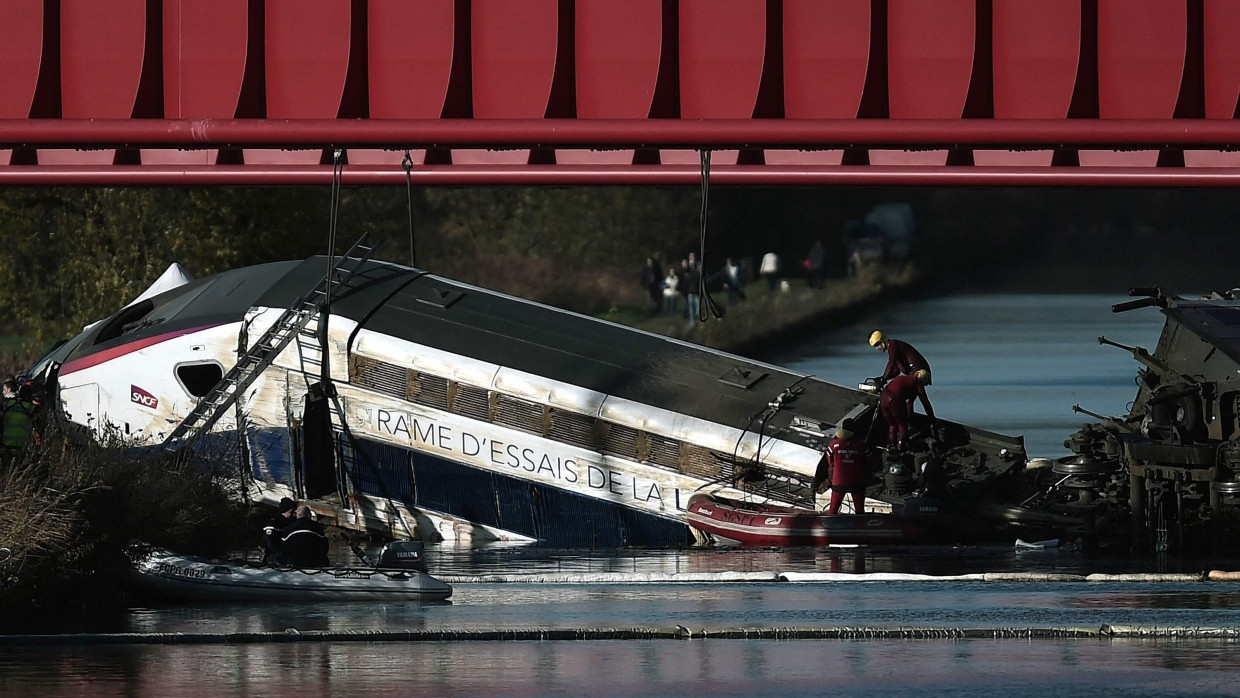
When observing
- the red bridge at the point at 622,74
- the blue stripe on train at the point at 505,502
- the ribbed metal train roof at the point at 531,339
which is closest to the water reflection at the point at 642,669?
the red bridge at the point at 622,74

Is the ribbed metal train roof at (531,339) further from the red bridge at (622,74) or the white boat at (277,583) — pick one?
the red bridge at (622,74)

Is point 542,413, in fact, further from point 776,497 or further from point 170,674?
point 170,674

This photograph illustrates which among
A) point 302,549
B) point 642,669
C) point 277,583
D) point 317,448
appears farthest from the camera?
point 317,448

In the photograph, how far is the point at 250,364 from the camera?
2797 cm

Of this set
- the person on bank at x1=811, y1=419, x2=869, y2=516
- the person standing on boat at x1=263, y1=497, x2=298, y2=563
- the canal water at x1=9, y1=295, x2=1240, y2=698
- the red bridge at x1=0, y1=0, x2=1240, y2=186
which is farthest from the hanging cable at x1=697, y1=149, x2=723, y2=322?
the person on bank at x1=811, y1=419, x2=869, y2=516

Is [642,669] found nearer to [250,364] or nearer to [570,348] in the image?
[570,348]

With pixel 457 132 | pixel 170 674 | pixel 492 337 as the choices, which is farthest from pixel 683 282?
pixel 170 674

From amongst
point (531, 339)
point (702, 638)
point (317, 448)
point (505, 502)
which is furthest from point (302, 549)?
point (531, 339)

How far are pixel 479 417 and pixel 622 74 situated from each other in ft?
36.5

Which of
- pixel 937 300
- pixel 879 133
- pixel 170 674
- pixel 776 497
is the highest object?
pixel 937 300

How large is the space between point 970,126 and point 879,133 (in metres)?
0.78

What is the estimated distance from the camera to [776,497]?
26.9 metres

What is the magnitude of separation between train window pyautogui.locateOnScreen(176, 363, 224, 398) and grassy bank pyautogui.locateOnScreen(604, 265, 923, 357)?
25.7m

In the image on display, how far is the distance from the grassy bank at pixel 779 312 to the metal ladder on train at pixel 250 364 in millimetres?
25981
